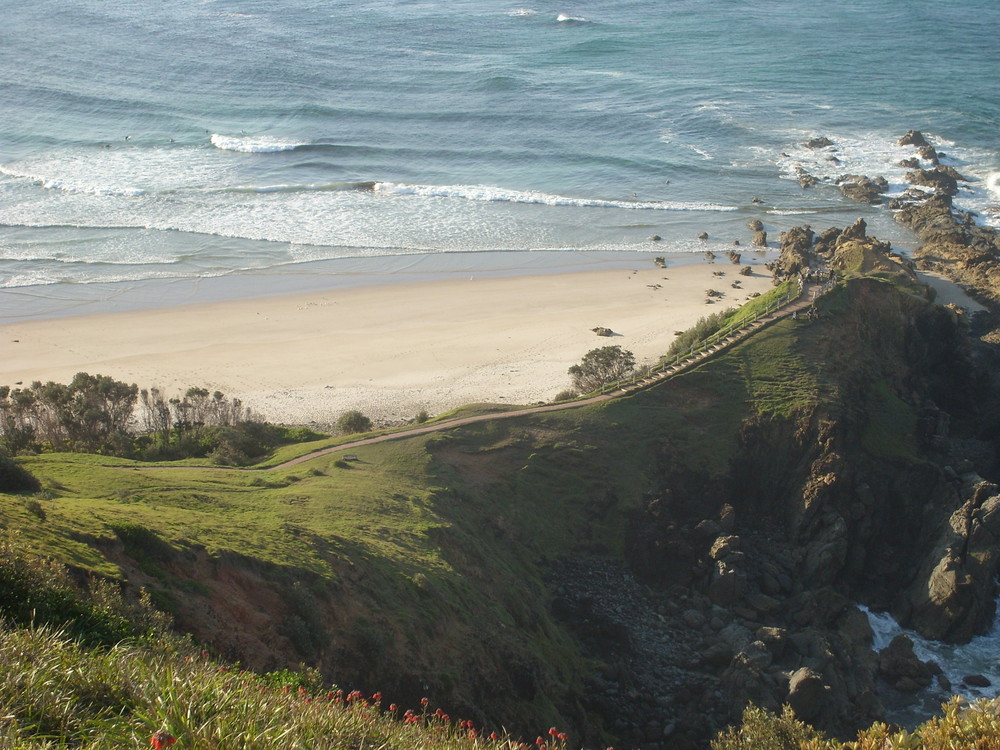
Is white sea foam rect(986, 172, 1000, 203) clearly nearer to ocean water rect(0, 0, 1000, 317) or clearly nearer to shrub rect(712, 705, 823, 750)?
ocean water rect(0, 0, 1000, 317)

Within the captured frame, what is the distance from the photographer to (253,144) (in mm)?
79688

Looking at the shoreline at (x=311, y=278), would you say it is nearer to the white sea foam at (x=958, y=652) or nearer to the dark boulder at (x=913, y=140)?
the dark boulder at (x=913, y=140)

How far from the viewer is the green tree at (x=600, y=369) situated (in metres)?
35.3

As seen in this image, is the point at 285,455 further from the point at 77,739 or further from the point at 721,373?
the point at 77,739

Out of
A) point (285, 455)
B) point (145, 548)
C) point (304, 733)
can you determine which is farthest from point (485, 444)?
point (304, 733)

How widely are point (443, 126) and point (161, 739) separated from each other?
79596 millimetres


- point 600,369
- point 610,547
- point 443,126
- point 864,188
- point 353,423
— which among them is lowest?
point 610,547

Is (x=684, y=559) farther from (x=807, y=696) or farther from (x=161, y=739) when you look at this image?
(x=161, y=739)

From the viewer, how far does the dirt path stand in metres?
29.5

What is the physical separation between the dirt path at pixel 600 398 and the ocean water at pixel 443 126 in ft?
77.6

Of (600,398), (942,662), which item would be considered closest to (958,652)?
(942,662)

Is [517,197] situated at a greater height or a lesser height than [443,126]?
lesser

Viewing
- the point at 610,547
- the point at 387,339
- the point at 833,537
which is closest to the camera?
the point at 610,547

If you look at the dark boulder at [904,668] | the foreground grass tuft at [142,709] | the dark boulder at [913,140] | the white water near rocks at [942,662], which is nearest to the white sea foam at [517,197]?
the dark boulder at [913,140]
